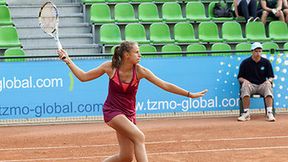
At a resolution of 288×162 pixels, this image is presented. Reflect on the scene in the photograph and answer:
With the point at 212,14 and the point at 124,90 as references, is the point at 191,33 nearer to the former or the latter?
the point at 212,14

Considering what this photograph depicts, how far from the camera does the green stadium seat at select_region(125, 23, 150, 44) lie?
56.6ft

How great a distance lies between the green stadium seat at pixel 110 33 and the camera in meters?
17.2

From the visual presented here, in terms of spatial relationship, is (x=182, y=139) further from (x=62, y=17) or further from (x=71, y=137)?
(x=62, y=17)

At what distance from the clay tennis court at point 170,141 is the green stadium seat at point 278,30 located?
4.19 meters

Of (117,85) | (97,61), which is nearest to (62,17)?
(97,61)

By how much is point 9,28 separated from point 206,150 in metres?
7.79

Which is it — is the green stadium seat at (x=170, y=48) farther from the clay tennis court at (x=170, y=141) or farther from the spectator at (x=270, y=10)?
the spectator at (x=270, y=10)

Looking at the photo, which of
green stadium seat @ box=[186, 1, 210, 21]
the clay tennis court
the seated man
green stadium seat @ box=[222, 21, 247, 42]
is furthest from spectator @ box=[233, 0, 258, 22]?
the clay tennis court

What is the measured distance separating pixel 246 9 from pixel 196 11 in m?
1.43

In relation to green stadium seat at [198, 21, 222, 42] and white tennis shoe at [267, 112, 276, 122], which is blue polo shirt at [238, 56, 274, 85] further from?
green stadium seat at [198, 21, 222, 42]

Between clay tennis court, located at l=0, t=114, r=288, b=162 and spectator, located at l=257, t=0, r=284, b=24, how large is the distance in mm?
4966

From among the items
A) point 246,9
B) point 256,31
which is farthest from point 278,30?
point 246,9

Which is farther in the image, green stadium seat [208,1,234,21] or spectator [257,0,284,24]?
spectator [257,0,284,24]

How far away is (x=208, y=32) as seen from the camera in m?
18.1
